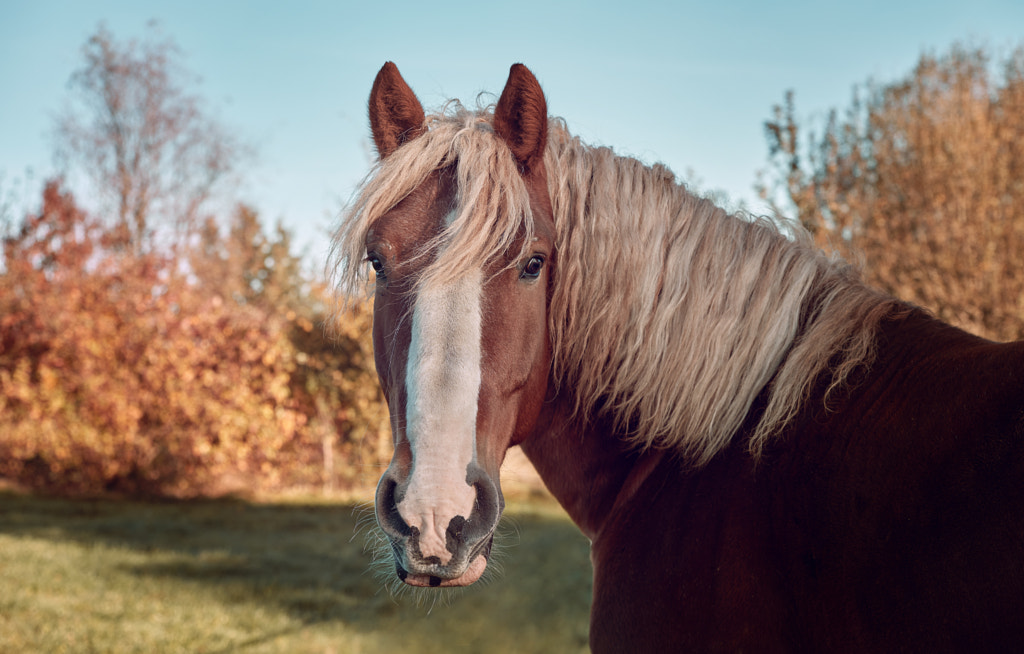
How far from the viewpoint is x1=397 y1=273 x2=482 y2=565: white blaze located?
150cm

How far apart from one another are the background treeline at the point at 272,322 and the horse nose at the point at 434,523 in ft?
23.6

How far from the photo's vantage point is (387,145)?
208 cm

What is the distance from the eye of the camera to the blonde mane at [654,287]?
1812mm

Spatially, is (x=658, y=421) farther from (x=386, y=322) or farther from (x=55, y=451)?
(x=55, y=451)

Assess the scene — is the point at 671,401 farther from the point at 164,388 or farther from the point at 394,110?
the point at 164,388

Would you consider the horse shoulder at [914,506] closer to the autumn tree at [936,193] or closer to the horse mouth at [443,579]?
the horse mouth at [443,579]

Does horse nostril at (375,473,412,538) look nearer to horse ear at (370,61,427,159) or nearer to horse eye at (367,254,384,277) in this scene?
horse eye at (367,254,384,277)

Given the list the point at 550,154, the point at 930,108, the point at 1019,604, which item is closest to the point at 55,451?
the point at 550,154

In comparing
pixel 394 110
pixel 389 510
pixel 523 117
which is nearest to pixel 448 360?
pixel 389 510

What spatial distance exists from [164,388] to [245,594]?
5.71 meters

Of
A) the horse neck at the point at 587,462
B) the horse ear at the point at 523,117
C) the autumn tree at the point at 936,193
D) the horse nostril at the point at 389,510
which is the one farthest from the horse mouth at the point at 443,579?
the autumn tree at the point at 936,193

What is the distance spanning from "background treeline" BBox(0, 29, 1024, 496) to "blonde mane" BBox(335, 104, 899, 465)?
6.55 m

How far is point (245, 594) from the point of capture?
19.9 ft

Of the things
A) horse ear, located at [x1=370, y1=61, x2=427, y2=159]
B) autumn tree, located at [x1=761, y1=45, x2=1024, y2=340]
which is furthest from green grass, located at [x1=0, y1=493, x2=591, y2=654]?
autumn tree, located at [x1=761, y1=45, x2=1024, y2=340]
